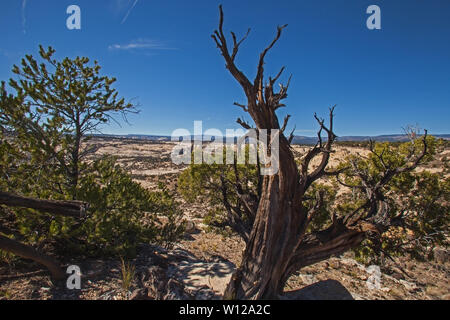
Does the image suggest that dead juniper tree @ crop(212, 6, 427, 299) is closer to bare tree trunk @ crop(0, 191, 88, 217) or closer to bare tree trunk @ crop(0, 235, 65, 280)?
bare tree trunk @ crop(0, 191, 88, 217)

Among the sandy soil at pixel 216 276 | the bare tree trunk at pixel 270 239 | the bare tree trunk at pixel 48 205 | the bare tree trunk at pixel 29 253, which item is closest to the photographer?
the bare tree trunk at pixel 48 205

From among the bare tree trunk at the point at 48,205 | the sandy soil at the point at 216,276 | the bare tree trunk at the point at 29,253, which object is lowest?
the sandy soil at the point at 216,276

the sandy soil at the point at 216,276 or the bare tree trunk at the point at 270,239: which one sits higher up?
the bare tree trunk at the point at 270,239

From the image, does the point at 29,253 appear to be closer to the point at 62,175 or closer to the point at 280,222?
the point at 62,175

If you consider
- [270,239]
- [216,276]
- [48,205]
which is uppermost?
[48,205]

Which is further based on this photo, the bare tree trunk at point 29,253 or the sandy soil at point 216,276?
the sandy soil at point 216,276

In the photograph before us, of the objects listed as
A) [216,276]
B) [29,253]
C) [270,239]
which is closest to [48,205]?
[29,253]

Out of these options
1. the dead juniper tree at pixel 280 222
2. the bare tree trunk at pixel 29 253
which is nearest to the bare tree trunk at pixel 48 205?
the bare tree trunk at pixel 29 253

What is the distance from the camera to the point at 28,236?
16.3 feet

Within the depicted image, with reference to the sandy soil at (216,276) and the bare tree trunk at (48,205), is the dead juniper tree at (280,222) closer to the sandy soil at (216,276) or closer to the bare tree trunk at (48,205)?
the sandy soil at (216,276)

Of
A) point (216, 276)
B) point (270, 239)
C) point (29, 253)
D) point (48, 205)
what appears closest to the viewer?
point (48, 205)

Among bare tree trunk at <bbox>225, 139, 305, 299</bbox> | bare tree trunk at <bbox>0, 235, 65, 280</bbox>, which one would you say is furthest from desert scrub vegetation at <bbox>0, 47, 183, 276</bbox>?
bare tree trunk at <bbox>225, 139, 305, 299</bbox>
